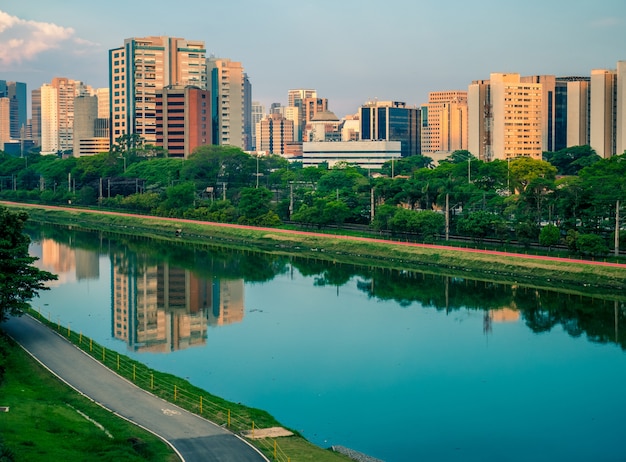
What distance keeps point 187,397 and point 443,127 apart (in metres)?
146

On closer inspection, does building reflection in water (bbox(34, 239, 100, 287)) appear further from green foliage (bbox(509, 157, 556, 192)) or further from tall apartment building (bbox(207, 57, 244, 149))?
tall apartment building (bbox(207, 57, 244, 149))

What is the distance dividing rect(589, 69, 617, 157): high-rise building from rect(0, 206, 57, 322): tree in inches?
3403

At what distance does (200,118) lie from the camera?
11781cm

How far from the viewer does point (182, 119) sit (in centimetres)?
11794

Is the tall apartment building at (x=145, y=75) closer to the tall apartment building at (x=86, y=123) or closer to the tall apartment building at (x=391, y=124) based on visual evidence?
the tall apartment building at (x=86, y=123)

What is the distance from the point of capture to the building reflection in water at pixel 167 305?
3641 cm

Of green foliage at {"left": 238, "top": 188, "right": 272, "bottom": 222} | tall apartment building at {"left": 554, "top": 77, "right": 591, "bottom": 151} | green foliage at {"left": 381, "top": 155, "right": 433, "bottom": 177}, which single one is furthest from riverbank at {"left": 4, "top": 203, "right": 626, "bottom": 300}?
tall apartment building at {"left": 554, "top": 77, "right": 591, "bottom": 151}

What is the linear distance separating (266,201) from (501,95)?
49.5 metres

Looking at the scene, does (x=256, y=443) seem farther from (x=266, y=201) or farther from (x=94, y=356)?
(x=266, y=201)

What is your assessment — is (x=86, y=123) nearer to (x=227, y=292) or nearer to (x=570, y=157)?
(x=570, y=157)

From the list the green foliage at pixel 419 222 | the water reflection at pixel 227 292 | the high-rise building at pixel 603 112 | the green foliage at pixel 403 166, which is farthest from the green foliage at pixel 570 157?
the water reflection at pixel 227 292

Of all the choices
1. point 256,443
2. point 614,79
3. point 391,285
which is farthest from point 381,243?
point 614,79

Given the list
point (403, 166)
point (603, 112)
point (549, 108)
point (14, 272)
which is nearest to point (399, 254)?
point (14, 272)

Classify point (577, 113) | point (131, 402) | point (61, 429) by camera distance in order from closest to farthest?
1. point (61, 429)
2. point (131, 402)
3. point (577, 113)
